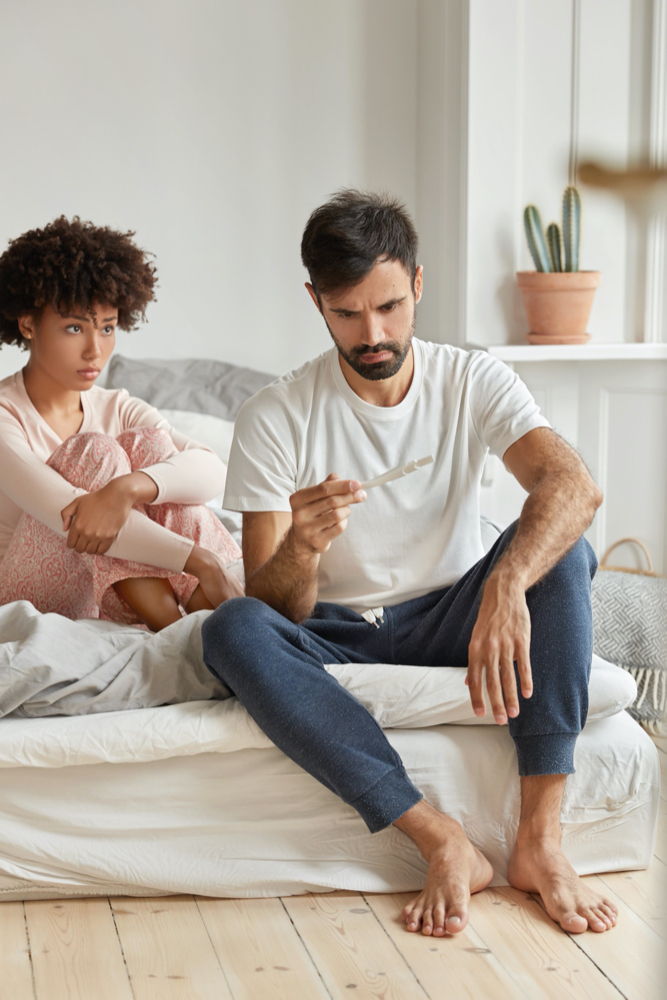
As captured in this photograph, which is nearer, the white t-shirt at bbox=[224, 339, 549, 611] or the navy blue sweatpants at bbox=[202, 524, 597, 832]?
the navy blue sweatpants at bbox=[202, 524, 597, 832]

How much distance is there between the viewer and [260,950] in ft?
3.95

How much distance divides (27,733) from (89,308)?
32.9 inches

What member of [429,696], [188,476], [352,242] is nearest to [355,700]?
[429,696]

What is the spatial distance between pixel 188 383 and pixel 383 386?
1321 millimetres

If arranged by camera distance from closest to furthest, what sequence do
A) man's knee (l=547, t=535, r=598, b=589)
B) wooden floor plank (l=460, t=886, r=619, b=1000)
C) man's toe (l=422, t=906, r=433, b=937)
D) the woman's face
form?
wooden floor plank (l=460, t=886, r=619, b=1000) → man's toe (l=422, t=906, r=433, b=937) → man's knee (l=547, t=535, r=598, b=589) → the woman's face

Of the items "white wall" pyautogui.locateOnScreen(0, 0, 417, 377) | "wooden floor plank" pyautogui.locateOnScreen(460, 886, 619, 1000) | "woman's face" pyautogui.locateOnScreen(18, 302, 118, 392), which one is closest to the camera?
"wooden floor plank" pyautogui.locateOnScreen(460, 886, 619, 1000)

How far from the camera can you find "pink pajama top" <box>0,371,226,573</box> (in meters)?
1.60

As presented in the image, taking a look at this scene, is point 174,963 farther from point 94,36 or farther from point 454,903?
point 94,36

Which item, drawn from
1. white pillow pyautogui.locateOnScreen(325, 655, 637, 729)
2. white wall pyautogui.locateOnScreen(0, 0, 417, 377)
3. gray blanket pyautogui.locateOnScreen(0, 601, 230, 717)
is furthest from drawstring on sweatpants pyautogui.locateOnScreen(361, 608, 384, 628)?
white wall pyautogui.locateOnScreen(0, 0, 417, 377)

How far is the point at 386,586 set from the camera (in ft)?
4.88

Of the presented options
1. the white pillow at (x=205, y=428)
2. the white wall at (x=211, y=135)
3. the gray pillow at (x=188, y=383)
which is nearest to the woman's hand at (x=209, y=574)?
the white pillow at (x=205, y=428)

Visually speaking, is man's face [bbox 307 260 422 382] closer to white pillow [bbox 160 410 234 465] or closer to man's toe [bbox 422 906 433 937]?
man's toe [bbox 422 906 433 937]

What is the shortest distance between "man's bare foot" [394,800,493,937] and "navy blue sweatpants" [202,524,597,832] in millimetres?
35

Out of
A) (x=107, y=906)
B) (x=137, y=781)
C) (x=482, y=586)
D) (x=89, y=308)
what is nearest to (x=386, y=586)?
(x=482, y=586)
